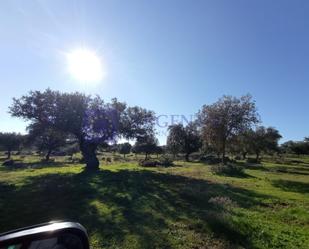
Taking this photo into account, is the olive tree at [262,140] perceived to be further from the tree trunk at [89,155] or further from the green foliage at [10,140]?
the green foliage at [10,140]

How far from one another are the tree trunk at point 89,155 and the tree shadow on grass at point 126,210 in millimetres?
16502

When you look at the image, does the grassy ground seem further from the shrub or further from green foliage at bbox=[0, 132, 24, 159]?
green foliage at bbox=[0, 132, 24, 159]

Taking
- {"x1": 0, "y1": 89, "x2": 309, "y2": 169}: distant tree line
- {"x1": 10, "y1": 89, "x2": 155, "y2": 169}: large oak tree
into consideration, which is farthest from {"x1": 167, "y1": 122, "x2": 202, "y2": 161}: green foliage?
{"x1": 10, "y1": 89, "x2": 155, "y2": 169}: large oak tree

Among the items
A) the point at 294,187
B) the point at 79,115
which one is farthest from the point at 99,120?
the point at 294,187

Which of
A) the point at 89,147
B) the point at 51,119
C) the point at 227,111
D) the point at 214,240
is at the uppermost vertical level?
the point at 227,111

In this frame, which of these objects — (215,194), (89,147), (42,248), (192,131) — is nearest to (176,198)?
(215,194)

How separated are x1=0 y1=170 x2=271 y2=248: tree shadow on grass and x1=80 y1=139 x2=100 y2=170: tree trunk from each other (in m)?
16.5

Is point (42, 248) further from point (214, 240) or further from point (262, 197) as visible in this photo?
point (262, 197)

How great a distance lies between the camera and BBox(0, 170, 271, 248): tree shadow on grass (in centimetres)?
1128

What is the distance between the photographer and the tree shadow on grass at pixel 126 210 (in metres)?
11.3

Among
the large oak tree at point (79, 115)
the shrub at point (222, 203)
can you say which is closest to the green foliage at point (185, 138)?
the large oak tree at point (79, 115)

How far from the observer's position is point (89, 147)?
42969 mm

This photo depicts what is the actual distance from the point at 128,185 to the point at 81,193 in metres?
5.29

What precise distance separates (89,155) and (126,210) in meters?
27.7
